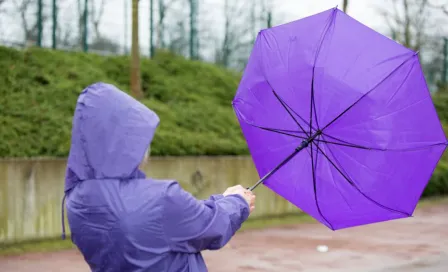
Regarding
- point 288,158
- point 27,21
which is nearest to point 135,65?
point 27,21

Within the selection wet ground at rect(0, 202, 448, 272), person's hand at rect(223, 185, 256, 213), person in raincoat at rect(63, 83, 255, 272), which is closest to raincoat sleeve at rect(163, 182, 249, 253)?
person in raincoat at rect(63, 83, 255, 272)

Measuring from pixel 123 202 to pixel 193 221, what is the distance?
26cm

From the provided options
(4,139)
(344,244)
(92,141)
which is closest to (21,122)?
(4,139)

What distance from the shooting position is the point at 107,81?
45.8 ft

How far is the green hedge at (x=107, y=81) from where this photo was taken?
36.3 ft

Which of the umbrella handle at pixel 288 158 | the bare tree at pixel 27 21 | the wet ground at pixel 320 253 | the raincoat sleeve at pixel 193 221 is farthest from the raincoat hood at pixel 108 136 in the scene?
the bare tree at pixel 27 21

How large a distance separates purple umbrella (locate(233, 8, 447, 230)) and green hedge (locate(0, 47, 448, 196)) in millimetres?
7541

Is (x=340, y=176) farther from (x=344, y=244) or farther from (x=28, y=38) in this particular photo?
(x=28, y=38)

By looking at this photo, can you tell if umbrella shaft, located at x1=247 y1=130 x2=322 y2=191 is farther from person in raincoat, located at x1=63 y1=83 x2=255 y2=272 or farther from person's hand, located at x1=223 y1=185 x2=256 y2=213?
Result: person in raincoat, located at x1=63 y1=83 x2=255 y2=272

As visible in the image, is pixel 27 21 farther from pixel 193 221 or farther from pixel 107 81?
pixel 193 221

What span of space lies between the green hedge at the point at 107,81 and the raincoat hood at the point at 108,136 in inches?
331

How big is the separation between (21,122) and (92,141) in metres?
9.33

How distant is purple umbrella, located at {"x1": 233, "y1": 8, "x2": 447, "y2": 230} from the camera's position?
3.63 m

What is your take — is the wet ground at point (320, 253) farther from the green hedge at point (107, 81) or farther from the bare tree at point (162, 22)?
the bare tree at point (162, 22)
